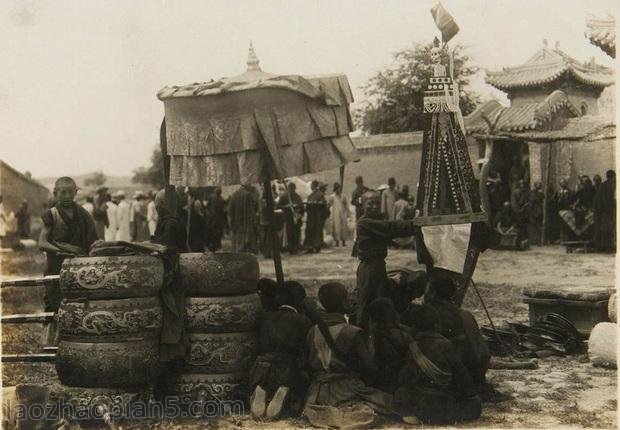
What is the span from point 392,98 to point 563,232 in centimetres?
1089

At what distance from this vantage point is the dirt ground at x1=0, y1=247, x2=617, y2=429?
512cm

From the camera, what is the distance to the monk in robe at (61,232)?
275 inches

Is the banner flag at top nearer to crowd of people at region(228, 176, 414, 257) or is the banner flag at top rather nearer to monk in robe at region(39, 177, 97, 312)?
monk in robe at region(39, 177, 97, 312)

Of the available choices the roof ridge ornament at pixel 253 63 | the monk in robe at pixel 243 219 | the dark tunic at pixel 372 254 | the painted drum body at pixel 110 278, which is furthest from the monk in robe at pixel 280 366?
the monk in robe at pixel 243 219

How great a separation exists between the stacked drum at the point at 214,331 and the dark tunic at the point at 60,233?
6.73ft

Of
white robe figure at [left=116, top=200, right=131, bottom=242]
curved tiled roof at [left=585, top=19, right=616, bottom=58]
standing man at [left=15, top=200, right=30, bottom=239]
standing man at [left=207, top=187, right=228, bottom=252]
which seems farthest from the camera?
standing man at [left=15, top=200, right=30, bottom=239]

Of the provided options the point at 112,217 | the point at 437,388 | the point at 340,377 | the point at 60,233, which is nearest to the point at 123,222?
the point at 112,217

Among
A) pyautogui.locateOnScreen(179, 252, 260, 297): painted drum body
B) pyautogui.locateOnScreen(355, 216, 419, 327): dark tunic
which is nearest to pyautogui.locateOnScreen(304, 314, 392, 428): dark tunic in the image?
pyautogui.locateOnScreen(179, 252, 260, 297): painted drum body

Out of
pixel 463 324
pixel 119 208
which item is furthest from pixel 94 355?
pixel 119 208

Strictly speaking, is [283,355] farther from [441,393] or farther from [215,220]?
[215,220]

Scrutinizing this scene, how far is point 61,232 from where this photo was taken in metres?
7.07

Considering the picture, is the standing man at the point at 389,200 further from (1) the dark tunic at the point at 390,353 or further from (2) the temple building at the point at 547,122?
(1) the dark tunic at the point at 390,353

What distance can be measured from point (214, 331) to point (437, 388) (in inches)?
66.5

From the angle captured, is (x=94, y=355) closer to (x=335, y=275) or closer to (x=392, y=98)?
(x=335, y=275)
